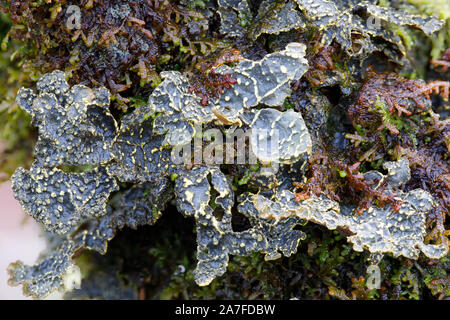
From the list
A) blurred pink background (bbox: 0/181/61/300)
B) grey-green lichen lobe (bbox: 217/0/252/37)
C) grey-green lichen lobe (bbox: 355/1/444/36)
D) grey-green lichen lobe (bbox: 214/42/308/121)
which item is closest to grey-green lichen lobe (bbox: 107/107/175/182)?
grey-green lichen lobe (bbox: 214/42/308/121)

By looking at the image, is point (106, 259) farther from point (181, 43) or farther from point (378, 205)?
point (378, 205)

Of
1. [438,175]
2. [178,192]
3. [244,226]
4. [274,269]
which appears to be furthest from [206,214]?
[438,175]

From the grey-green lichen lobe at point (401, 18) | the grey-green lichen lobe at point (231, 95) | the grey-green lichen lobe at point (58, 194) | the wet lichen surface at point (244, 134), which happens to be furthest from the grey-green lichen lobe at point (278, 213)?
the grey-green lichen lobe at point (401, 18)

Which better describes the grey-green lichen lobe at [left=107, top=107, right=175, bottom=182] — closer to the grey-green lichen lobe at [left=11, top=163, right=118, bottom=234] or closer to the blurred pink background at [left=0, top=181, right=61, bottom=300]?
the grey-green lichen lobe at [left=11, top=163, right=118, bottom=234]

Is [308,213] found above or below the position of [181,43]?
below

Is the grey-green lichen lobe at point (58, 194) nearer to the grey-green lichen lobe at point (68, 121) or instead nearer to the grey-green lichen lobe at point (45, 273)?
the grey-green lichen lobe at point (68, 121)

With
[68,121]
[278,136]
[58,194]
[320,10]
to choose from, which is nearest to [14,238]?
[58,194]
